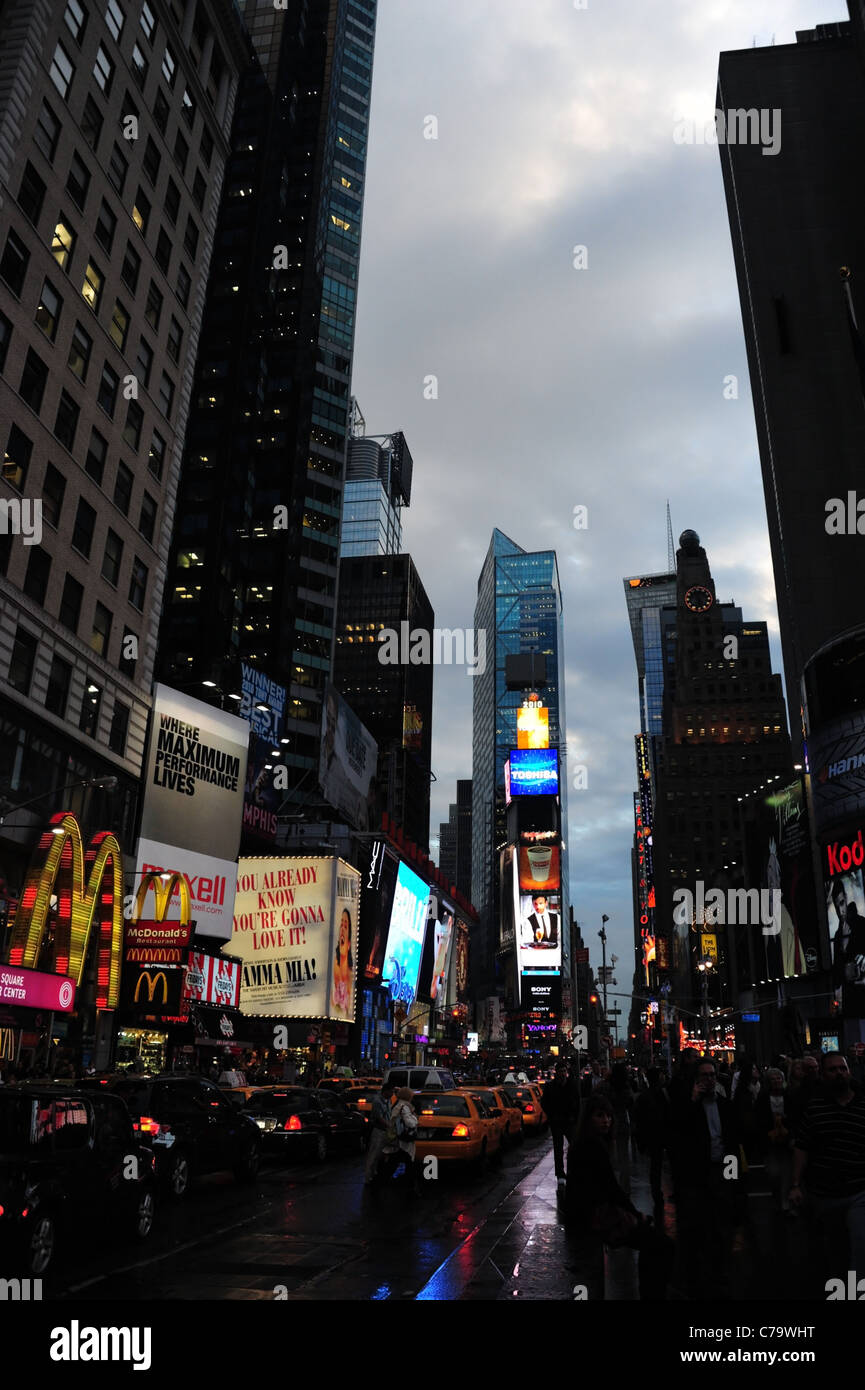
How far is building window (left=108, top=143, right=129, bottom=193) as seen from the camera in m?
37.4

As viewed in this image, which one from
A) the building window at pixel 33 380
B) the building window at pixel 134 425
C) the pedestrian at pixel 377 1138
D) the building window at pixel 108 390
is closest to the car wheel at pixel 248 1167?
the pedestrian at pixel 377 1138

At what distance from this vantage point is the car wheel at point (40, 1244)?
29.2 feet

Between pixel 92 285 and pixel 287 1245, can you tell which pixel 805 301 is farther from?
pixel 287 1245

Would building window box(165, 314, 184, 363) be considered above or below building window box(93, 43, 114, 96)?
below

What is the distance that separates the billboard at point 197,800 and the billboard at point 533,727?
14799 cm

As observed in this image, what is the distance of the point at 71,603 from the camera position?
34469 millimetres

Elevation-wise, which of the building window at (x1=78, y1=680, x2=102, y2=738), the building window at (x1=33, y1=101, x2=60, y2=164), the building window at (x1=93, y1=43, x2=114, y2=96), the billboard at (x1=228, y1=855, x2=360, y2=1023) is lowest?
the billboard at (x1=228, y1=855, x2=360, y2=1023)

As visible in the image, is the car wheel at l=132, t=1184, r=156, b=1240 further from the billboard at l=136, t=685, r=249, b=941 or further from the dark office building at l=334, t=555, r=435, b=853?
the dark office building at l=334, t=555, r=435, b=853

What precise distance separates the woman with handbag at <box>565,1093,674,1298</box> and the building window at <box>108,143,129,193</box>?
130ft

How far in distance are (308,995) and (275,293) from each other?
83.6 m

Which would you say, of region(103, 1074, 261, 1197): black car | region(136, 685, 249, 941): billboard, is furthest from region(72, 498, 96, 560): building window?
region(103, 1074, 261, 1197): black car

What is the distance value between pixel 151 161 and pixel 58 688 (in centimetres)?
2353
